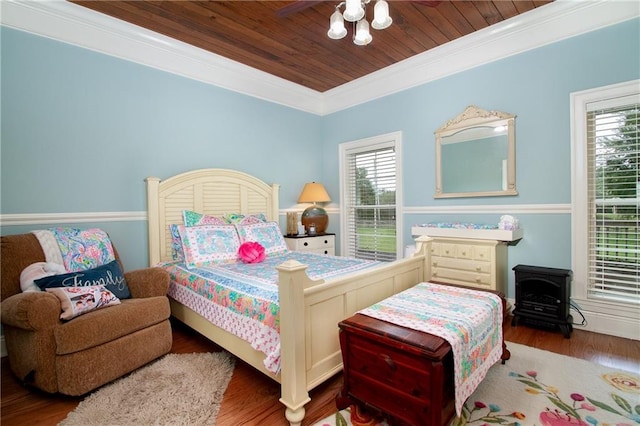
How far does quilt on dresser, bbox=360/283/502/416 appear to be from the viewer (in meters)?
1.44

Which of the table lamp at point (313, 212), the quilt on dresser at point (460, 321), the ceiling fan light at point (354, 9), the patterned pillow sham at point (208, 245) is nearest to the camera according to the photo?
the quilt on dresser at point (460, 321)

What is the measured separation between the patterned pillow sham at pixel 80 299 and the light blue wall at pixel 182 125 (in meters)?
0.97

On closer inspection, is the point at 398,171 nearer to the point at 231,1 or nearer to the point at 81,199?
the point at 231,1

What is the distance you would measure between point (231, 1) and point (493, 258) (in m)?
3.29

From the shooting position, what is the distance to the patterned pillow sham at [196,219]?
3033mm

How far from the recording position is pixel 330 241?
14.6ft

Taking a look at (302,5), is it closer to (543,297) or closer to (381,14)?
(381,14)

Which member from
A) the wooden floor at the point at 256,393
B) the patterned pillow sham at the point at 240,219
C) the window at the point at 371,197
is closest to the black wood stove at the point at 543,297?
the wooden floor at the point at 256,393

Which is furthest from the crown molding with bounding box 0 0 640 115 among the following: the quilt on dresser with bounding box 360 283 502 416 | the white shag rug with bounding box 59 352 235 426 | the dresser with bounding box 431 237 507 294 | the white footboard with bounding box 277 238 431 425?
the white shag rug with bounding box 59 352 235 426

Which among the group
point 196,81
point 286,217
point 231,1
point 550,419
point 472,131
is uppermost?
point 231,1

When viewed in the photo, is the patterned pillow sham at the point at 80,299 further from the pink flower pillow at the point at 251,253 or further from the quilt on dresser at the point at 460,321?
the quilt on dresser at the point at 460,321

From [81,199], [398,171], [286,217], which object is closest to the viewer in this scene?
[81,199]

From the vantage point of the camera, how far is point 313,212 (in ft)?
14.2

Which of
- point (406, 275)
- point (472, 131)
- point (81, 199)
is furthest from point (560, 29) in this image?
point (81, 199)
